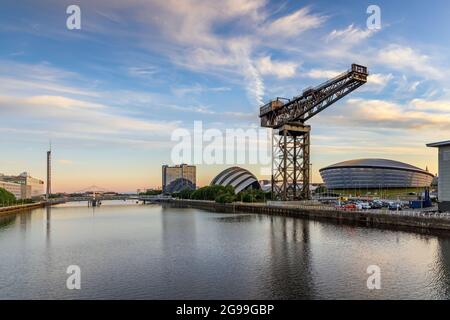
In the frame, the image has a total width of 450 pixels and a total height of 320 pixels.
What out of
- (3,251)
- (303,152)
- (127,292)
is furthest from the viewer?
(303,152)

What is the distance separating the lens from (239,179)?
135 m

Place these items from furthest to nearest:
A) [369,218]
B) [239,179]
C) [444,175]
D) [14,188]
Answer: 1. [14,188]
2. [239,179]
3. [369,218]
4. [444,175]

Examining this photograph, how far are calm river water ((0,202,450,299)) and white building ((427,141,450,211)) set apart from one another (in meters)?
9.17

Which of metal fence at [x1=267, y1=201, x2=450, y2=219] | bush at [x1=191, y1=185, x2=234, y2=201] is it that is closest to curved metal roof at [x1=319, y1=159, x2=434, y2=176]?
bush at [x1=191, y1=185, x2=234, y2=201]

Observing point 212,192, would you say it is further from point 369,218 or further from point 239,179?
point 369,218

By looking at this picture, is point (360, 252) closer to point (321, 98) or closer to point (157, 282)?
point (157, 282)

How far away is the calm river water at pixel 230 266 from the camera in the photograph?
17312 mm

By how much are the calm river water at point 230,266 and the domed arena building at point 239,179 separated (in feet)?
320

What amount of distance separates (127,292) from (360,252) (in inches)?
622

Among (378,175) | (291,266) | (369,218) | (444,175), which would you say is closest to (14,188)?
(378,175)

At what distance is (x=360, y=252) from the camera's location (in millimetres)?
26078

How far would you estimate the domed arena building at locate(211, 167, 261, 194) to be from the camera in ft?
439

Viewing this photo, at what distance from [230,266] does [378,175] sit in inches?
4603
